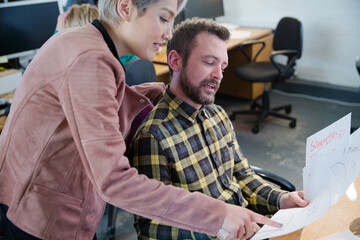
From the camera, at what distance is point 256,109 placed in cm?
383

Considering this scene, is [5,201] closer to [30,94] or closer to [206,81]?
[30,94]

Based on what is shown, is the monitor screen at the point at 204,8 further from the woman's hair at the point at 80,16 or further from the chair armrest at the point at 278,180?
the chair armrest at the point at 278,180

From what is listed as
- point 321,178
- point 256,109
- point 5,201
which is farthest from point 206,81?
point 256,109

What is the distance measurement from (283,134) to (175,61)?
89.1 inches

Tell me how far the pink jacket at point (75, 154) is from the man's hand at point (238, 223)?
19 mm

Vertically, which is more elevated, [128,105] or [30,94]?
[30,94]

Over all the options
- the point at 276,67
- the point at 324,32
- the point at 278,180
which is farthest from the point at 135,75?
the point at 324,32

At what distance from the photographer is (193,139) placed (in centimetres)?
127

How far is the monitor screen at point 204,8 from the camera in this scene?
12.2 feet

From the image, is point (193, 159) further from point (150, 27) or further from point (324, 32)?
point (324, 32)

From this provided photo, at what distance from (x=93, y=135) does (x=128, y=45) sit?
31 centimetres

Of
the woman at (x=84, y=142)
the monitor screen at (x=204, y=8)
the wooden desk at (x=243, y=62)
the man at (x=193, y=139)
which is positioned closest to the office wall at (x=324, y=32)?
the wooden desk at (x=243, y=62)

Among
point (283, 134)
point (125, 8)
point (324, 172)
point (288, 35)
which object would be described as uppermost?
point (125, 8)

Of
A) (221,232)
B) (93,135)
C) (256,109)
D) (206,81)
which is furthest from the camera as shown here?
(256,109)
